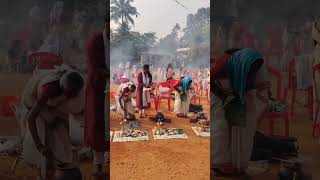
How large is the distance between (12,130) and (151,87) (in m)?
3.08

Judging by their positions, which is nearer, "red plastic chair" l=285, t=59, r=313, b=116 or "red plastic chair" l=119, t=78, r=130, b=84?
"red plastic chair" l=285, t=59, r=313, b=116

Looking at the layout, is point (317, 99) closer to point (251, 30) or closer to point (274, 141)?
point (274, 141)

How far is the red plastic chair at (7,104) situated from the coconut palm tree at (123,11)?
2805 millimetres

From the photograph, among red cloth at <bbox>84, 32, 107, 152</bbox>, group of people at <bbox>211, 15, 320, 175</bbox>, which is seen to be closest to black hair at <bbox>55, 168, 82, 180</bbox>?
red cloth at <bbox>84, 32, 107, 152</bbox>

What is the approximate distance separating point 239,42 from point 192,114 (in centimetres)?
257

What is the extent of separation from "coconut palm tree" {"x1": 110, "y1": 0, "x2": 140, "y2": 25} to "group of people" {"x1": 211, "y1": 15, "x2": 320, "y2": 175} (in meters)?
2.50

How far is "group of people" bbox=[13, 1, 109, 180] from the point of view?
3123 mm

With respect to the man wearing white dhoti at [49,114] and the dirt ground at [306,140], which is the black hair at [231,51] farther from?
the man wearing white dhoti at [49,114]

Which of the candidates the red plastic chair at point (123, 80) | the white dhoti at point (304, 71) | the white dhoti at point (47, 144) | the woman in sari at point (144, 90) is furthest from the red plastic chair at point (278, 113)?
the red plastic chair at point (123, 80)

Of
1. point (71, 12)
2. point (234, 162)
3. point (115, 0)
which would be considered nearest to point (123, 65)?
point (115, 0)

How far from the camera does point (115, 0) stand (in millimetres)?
5586

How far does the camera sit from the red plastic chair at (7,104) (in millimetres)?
3119

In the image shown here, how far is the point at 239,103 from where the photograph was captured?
340 cm

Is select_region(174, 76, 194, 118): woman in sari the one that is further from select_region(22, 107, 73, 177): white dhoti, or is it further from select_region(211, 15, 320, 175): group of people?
select_region(22, 107, 73, 177): white dhoti
